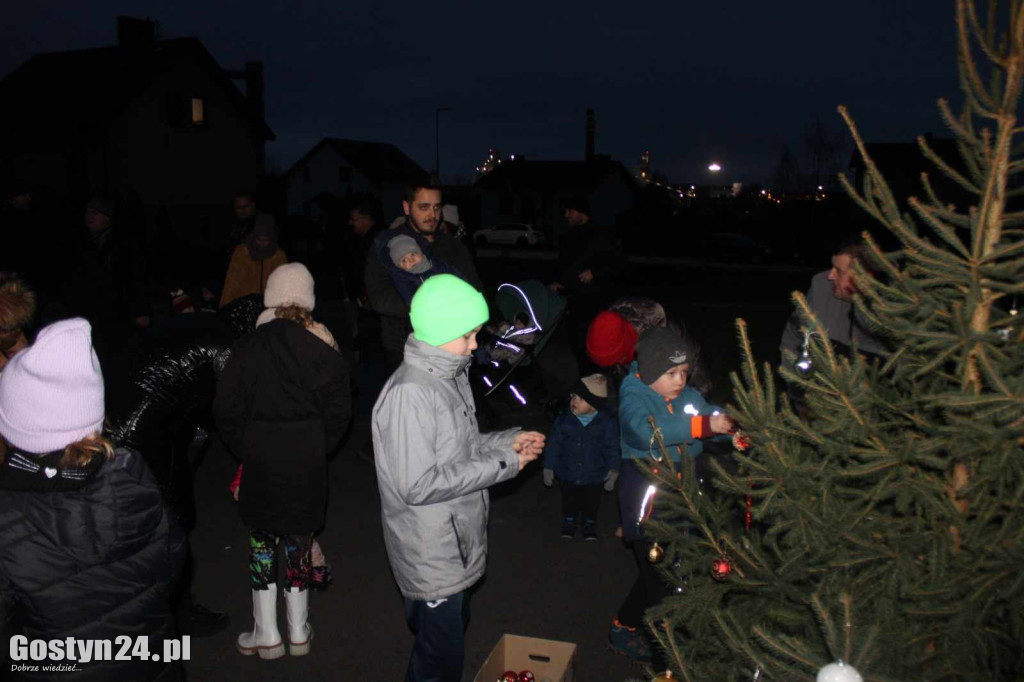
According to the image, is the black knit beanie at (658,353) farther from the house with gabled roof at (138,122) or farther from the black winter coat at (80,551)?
the house with gabled roof at (138,122)

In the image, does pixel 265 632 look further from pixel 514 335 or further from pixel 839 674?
pixel 514 335

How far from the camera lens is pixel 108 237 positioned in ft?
23.9

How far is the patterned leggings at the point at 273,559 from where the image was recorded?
4.28 m

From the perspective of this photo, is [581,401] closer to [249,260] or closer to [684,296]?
[249,260]

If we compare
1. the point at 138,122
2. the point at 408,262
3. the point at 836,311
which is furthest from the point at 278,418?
the point at 138,122

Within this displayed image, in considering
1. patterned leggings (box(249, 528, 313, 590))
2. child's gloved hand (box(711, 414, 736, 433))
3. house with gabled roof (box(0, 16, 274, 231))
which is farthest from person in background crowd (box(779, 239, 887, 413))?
house with gabled roof (box(0, 16, 274, 231))

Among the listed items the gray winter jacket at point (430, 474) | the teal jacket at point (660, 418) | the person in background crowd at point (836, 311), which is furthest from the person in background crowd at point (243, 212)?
the gray winter jacket at point (430, 474)

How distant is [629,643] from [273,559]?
1939 millimetres

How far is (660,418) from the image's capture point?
3990 millimetres

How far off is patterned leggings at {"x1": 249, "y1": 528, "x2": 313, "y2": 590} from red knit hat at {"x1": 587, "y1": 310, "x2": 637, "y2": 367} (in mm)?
1855

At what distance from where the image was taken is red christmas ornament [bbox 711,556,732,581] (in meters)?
2.99

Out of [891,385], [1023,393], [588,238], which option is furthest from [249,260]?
[1023,393]

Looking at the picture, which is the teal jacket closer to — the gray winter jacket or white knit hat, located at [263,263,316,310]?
the gray winter jacket

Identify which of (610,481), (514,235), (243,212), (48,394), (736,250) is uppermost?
(514,235)
